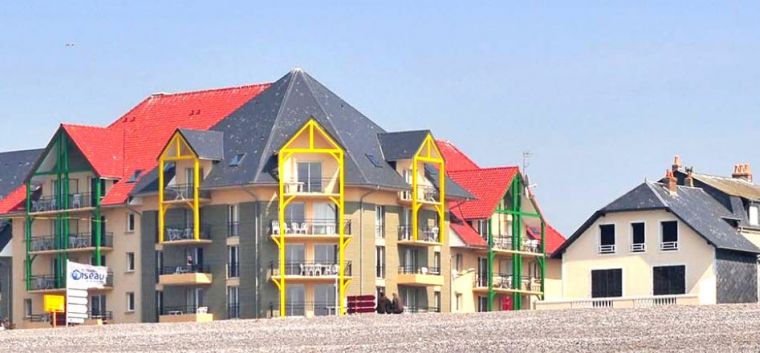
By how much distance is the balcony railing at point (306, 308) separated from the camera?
9575 cm

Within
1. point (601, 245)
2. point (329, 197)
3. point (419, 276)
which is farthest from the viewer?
point (419, 276)

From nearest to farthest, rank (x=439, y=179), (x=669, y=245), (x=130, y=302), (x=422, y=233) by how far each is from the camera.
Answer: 1. (x=669, y=245)
2. (x=422, y=233)
3. (x=130, y=302)
4. (x=439, y=179)

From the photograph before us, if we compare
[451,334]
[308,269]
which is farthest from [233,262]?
[451,334]

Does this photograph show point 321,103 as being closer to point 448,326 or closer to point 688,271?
point 688,271

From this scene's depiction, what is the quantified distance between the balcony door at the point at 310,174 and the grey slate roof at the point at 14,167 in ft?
64.6

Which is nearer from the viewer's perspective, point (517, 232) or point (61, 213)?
point (61, 213)

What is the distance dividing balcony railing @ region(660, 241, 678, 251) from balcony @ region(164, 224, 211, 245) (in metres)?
20.0

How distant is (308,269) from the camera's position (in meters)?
96.8

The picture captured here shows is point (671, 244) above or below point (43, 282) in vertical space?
above

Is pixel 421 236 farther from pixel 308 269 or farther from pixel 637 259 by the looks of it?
pixel 637 259

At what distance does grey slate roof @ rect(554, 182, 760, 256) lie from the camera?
96.6 m

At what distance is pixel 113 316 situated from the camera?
333 ft

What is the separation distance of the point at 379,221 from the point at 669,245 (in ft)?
42.6

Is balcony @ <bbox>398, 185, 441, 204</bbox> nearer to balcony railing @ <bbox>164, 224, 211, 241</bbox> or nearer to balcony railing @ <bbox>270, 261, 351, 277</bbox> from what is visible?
balcony railing @ <bbox>270, 261, 351, 277</bbox>
